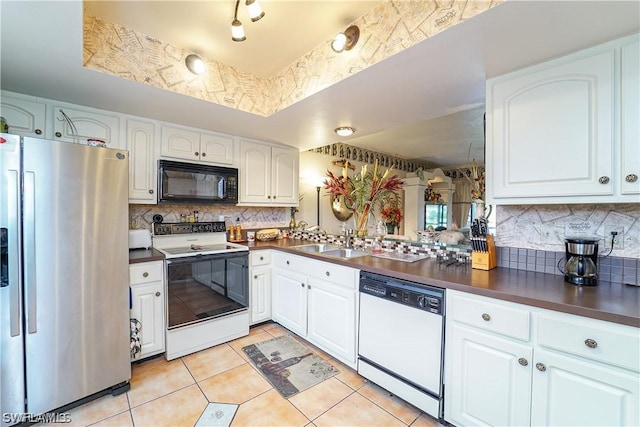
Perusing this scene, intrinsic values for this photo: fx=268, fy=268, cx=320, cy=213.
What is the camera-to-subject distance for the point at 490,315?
1.33 m

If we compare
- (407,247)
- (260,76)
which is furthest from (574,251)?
(260,76)

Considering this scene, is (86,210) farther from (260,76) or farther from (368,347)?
(368,347)

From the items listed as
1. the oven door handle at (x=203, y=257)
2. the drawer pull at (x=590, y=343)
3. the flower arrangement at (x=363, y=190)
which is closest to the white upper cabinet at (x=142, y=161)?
the oven door handle at (x=203, y=257)

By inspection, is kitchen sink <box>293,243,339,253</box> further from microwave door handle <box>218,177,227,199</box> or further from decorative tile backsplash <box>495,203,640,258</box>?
decorative tile backsplash <box>495,203,640,258</box>

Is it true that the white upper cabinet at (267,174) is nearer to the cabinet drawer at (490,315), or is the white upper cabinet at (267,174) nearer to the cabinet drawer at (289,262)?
the cabinet drawer at (289,262)

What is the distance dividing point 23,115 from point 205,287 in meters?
1.84

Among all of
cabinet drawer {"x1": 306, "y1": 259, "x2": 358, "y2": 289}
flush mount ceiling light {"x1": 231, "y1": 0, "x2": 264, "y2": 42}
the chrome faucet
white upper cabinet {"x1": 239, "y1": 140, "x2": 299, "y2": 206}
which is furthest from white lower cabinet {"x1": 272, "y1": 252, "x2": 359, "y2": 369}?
flush mount ceiling light {"x1": 231, "y1": 0, "x2": 264, "y2": 42}

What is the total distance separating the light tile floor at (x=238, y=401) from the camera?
160 centimetres

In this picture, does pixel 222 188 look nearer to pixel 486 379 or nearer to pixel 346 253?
pixel 346 253

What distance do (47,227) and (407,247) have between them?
243 centimetres

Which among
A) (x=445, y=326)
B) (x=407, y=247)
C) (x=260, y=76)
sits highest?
(x=260, y=76)

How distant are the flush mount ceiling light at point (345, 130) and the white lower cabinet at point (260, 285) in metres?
1.44

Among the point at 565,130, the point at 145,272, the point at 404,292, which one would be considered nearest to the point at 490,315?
the point at 404,292

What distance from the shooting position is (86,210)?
164 centimetres
